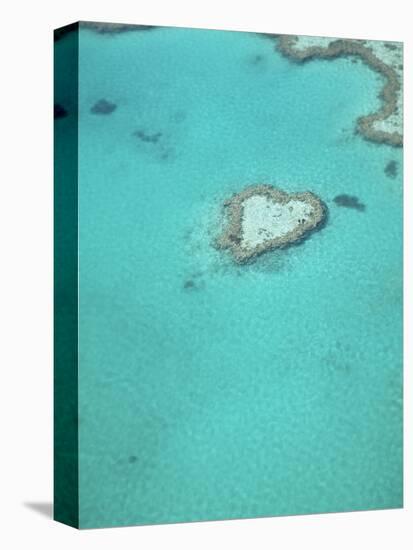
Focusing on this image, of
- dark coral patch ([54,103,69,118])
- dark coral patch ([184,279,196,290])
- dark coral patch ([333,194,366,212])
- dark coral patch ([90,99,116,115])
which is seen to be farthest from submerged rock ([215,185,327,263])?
→ dark coral patch ([54,103,69,118])

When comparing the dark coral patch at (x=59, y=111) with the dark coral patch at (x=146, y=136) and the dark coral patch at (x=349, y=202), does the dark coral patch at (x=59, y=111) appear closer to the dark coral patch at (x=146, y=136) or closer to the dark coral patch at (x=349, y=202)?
the dark coral patch at (x=146, y=136)

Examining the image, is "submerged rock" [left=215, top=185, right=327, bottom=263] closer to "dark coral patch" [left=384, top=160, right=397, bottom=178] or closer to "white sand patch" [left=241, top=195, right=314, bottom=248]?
"white sand patch" [left=241, top=195, right=314, bottom=248]

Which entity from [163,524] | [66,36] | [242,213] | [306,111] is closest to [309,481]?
[163,524]

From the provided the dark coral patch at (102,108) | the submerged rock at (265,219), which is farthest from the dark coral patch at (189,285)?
the dark coral patch at (102,108)

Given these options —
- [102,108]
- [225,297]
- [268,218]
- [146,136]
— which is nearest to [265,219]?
[268,218]

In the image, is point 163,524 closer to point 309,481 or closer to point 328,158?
point 309,481

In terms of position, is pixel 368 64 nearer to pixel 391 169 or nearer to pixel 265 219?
pixel 391 169
